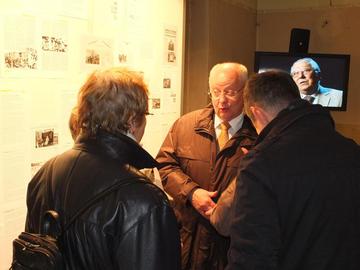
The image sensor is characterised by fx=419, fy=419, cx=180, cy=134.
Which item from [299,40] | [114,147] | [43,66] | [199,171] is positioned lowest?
[199,171]

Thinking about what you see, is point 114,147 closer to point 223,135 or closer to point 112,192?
point 112,192

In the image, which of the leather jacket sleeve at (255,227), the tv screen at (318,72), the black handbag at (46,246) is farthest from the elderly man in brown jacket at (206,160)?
the tv screen at (318,72)

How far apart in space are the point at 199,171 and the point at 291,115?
798 millimetres

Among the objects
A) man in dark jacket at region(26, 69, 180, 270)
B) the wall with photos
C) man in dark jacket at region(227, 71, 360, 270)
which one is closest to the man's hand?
man in dark jacket at region(227, 71, 360, 270)

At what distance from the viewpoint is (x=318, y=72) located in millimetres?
3939

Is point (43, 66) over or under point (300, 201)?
over

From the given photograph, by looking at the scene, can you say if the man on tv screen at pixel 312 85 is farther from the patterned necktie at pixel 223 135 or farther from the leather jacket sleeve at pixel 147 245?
the leather jacket sleeve at pixel 147 245

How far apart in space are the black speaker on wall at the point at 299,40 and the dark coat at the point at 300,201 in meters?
2.69

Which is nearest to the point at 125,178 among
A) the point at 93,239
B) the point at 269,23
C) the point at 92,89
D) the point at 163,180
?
the point at 93,239

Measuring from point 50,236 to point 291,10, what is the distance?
13.3 ft

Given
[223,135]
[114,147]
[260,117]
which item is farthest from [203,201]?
[114,147]

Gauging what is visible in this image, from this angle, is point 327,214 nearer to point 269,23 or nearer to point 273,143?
point 273,143

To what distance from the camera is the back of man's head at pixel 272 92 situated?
5.41ft

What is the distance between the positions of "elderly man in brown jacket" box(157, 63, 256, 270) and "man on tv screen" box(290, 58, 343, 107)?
67.8 inches
